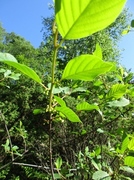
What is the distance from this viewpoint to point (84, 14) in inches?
12.9

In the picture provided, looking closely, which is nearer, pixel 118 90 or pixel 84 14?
pixel 84 14

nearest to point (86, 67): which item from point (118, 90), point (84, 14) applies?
point (84, 14)

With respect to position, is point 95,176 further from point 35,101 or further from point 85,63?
point 35,101

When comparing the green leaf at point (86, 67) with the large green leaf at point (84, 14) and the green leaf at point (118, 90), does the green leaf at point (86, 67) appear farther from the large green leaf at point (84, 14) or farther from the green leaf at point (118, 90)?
the green leaf at point (118, 90)

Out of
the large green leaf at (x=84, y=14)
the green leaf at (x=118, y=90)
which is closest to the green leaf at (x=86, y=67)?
the large green leaf at (x=84, y=14)

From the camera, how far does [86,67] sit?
1.37ft

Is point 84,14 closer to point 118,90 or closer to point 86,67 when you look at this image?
point 86,67

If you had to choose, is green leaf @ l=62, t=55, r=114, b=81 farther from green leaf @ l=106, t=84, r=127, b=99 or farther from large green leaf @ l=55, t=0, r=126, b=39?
green leaf @ l=106, t=84, r=127, b=99

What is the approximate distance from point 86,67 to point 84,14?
0.11 m

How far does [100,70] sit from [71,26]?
0.10 meters

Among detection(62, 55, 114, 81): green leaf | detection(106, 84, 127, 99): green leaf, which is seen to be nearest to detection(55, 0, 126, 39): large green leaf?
detection(62, 55, 114, 81): green leaf

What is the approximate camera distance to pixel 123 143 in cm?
90

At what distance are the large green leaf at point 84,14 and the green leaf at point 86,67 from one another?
50 mm

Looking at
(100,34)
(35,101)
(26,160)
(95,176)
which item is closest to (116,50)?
(100,34)
